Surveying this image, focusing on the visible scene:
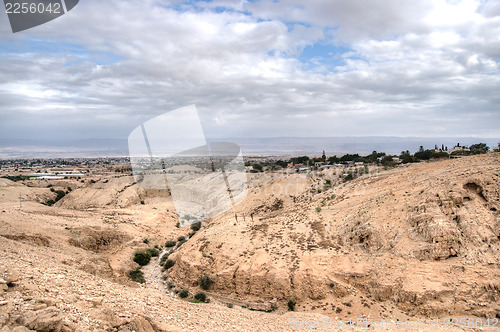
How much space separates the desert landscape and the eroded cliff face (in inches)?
2.1

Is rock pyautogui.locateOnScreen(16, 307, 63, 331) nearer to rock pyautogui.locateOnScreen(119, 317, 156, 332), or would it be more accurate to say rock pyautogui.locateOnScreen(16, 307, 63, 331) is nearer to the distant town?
rock pyautogui.locateOnScreen(119, 317, 156, 332)

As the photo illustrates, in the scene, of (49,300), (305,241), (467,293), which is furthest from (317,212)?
(49,300)

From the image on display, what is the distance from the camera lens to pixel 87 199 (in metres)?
41.4

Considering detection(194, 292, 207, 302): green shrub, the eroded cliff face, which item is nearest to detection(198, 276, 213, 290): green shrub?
the eroded cliff face

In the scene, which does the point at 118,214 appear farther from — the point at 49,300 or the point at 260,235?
the point at 49,300

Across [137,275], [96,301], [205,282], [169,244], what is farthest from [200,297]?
[169,244]

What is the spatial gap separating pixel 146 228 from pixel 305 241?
1794 cm

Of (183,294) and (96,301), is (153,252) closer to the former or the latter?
(183,294)

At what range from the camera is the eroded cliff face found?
1222cm

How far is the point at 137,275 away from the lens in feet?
60.5

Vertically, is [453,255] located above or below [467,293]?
above

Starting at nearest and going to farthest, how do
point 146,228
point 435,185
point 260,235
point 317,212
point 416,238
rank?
1. point 416,238
2. point 435,185
3. point 260,235
4. point 317,212
5. point 146,228

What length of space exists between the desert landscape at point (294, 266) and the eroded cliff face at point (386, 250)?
54 mm

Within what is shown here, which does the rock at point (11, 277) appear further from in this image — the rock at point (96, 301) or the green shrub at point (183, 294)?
the green shrub at point (183, 294)
